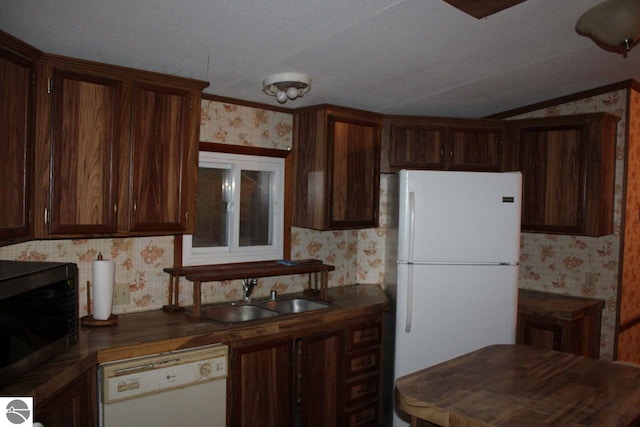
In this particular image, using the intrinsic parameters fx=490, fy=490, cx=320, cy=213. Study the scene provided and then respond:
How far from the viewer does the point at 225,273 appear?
275 centimetres

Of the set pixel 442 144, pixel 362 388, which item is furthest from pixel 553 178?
pixel 362 388

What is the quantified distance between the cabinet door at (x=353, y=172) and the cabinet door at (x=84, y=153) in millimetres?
1348

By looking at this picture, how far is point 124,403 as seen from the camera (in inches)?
81.0

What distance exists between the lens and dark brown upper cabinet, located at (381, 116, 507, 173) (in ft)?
11.4

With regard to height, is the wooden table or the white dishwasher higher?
the wooden table

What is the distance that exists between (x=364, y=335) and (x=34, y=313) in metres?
1.86

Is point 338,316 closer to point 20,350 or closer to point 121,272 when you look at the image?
point 121,272

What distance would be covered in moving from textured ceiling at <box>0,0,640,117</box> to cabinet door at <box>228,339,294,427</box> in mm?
1438

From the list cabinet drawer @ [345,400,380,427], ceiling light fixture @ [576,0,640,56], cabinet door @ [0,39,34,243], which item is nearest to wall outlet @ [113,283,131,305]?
cabinet door @ [0,39,34,243]

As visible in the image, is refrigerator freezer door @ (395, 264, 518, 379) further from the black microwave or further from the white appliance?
the black microwave

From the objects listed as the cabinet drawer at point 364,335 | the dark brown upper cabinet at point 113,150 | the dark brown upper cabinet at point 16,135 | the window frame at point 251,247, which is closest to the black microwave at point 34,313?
the dark brown upper cabinet at point 16,135

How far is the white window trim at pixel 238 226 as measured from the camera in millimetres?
2971

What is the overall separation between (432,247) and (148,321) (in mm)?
1659

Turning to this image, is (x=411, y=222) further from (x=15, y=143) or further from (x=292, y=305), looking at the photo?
(x=15, y=143)
